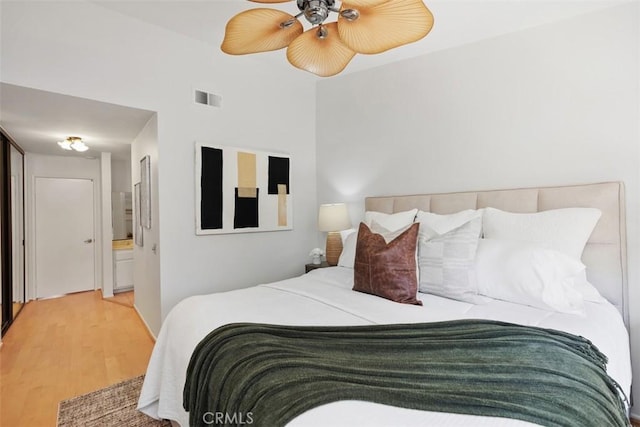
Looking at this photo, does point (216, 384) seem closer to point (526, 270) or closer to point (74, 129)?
point (526, 270)

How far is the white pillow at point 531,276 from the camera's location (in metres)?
1.64

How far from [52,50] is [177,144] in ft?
3.32

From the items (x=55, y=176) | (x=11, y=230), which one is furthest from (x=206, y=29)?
(x=55, y=176)

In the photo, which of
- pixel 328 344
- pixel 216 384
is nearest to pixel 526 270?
pixel 328 344

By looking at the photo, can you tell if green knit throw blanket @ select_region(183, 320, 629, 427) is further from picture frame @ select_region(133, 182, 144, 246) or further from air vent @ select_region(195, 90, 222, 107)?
picture frame @ select_region(133, 182, 144, 246)

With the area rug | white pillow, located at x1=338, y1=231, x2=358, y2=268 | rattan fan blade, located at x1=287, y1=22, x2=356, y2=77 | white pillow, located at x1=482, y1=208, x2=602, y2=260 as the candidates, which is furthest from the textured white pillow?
the area rug

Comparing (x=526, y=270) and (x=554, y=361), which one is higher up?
(x=526, y=270)

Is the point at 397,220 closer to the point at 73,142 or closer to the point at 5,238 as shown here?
the point at 73,142

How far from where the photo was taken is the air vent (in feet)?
9.68

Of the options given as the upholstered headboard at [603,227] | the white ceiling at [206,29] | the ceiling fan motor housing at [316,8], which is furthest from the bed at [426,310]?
the ceiling fan motor housing at [316,8]

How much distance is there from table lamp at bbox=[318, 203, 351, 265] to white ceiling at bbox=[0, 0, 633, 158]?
58.7 inches

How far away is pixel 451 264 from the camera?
74.1 inches

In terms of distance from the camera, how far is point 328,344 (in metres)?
1.23

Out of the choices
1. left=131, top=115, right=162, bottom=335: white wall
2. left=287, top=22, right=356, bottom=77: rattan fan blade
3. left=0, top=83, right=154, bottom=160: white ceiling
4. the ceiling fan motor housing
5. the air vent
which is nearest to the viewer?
the ceiling fan motor housing
